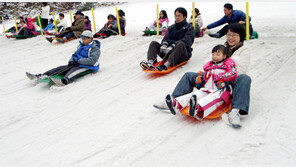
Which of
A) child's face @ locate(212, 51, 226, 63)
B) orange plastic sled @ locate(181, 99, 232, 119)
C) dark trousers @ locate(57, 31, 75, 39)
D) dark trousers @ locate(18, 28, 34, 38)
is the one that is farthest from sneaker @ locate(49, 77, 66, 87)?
dark trousers @ locate(18, 28, 34, 38)

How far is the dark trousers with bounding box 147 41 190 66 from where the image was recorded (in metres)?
4.42

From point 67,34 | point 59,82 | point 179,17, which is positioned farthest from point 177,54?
point 67,34

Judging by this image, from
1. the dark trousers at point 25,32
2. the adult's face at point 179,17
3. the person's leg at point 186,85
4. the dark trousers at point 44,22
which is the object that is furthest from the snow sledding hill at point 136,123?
the dark trousers at point 44,22

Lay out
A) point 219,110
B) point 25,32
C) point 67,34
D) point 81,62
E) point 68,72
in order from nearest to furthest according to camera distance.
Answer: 1. point 219,110
2. point 68,72
3. point 81,62
4. point 67,34
5. point 25,32

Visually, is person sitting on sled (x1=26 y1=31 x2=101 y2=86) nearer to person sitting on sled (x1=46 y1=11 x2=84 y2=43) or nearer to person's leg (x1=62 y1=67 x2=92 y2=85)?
person's leg (x1=62 y1=67 x2=92 y2=85)

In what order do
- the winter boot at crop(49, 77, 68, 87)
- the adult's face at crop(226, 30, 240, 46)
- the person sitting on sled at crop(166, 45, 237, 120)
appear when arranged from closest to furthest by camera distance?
the person sitting on sled at crop(166, 45, 237, 120), the adult's face at crop(226, 30, 240, 46), the winter boot at crop(49, 77, 68, 87)

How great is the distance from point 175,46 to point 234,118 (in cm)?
225

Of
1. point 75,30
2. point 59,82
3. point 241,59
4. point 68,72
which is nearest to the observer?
point 241,59

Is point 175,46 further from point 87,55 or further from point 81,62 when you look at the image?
point 81,62

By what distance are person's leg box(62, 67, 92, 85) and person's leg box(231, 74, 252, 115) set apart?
10.5ft

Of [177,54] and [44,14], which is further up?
[44,14]

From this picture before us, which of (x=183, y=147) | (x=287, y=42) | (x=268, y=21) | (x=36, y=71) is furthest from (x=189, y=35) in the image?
(x=268, y=21)

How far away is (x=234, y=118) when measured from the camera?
2502 millimetres

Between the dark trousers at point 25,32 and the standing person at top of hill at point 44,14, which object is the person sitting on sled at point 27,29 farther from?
the standing person at top of hill at point 44,14
